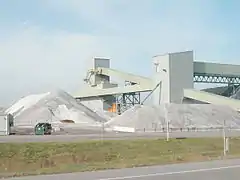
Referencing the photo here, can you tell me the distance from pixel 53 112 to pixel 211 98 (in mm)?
34736

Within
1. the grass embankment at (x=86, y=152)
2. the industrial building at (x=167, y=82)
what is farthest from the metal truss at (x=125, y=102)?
the grass embankment at (x=86, y=152)

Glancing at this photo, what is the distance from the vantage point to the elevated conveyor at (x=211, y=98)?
86812 millimetres

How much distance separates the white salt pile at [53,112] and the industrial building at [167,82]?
9.95 m

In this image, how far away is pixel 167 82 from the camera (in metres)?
90.8

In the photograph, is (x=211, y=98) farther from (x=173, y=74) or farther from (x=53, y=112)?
(x=53, y=112)

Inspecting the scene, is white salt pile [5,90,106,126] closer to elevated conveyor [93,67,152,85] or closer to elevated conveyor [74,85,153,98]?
elevated conveyor [74,85,153,98]

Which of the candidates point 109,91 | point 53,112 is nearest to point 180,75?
point 109,91

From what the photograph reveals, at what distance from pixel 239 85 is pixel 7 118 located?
66521 mm

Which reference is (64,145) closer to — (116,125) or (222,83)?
(116,125)

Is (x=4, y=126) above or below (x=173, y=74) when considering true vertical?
below

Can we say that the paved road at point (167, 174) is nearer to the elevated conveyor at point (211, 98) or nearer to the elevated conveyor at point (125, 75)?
the elevated conveyor at point (211, 98)

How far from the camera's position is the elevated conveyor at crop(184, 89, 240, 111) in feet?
285

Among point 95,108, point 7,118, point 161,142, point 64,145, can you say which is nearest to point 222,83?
point 95,108

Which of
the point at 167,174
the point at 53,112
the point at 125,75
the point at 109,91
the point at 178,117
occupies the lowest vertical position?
the point at 167,174
